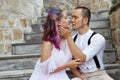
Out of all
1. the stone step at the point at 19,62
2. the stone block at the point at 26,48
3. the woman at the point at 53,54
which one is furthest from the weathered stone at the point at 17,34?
the woman at the point at 53,54

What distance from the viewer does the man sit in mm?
2361

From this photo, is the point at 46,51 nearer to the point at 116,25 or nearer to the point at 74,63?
the point at 74,63

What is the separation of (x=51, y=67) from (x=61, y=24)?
337 mm

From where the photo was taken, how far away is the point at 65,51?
8.02ft

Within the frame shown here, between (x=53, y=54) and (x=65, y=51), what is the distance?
0.11 metres

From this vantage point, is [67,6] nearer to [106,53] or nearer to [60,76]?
[106,53]

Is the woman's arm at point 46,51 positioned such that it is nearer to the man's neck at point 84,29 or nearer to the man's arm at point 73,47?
the man's arm at point 73,47

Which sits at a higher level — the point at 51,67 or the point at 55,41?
the point at 55,41

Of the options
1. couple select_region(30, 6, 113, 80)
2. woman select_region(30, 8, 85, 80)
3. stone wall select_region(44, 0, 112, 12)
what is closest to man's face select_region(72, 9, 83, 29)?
couple select_region(30, 6, 113, 80)

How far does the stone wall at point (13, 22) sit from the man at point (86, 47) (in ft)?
7.00

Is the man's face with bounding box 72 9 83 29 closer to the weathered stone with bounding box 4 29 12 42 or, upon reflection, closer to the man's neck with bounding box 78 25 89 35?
the man's neck with bounding box 78 25 89 35

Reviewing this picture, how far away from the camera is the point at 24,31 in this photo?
15.2 ft

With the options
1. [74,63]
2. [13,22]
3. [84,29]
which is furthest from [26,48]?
[74,63]

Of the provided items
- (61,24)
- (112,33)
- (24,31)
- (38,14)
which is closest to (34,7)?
(38,14)
